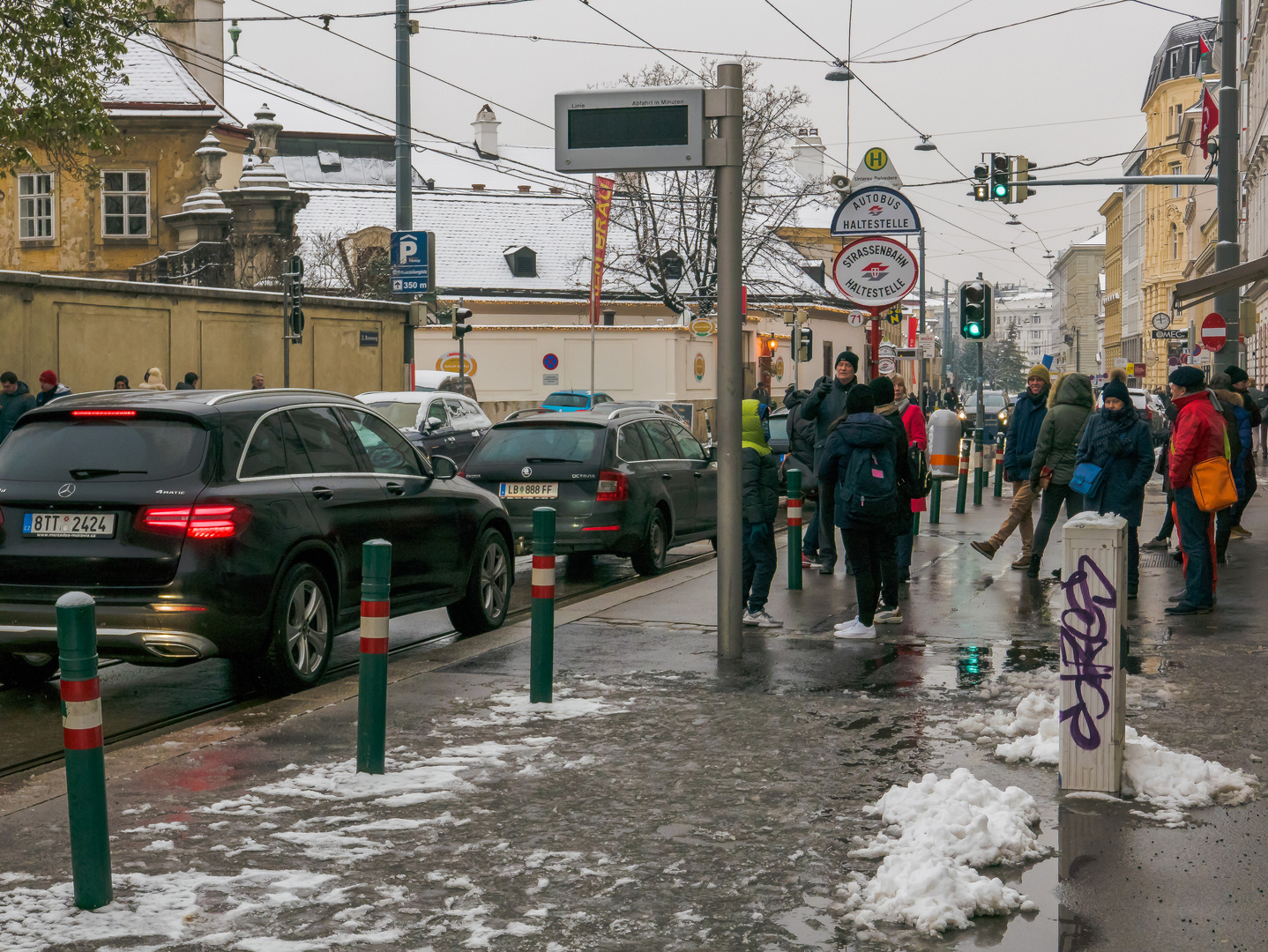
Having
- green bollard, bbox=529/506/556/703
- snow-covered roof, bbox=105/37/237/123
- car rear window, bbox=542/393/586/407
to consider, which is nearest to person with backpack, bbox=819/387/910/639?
green bollard, bbox=529/506/556/703

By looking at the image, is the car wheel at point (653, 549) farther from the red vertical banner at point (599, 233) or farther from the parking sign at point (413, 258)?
the red vertical banner at point (599, 233)

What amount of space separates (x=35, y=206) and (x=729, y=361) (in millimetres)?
39213

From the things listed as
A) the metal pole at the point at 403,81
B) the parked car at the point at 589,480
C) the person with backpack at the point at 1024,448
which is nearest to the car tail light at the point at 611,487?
the parked car at the point at 589,480

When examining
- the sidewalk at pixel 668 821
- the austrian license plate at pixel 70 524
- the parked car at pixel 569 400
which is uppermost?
the parked car at pixel 569 400

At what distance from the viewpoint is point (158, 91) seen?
144 ft

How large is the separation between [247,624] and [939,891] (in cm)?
423

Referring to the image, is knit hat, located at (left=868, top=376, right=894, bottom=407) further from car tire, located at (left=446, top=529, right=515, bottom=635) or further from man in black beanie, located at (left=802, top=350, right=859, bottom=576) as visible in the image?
car tire, located at (left=446, top=529, right=515, bottom=635)

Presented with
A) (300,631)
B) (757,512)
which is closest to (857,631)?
Answer: (757,512)

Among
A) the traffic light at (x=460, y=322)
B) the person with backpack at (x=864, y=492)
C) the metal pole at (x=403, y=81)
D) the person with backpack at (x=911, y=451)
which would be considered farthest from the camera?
the traffic light at (x=460, y=322)

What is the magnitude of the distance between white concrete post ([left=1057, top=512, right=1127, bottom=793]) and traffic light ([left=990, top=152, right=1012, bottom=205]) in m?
22.5

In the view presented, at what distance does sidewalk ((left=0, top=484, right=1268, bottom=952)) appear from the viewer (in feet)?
14.6

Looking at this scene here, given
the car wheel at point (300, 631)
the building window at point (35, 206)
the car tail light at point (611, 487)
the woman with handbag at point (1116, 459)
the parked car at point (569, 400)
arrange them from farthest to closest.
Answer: the building window at point (35, 206) → the parked car at point (569, 400) → the car tail light at point (611, 487) → the woman with handbag at point (1116, 459) → the car wheel at point (300, 631)

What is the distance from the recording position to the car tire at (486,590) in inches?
399

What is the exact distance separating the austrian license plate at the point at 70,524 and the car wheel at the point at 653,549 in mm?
6558
